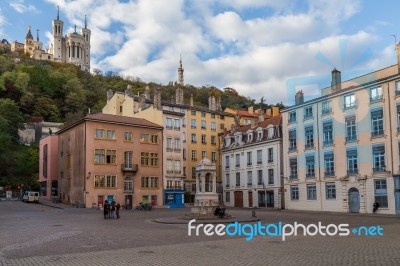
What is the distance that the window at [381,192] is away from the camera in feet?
150

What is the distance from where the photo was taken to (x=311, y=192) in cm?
5434

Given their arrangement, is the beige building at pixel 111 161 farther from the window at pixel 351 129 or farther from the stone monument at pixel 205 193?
the window at pixel 351 129

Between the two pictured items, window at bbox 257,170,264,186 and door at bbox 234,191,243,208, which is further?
door at bbox 234,191,243,208

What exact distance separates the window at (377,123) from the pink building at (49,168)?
4712 centimetres

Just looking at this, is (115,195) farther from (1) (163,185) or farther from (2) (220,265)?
(2) (220,265)

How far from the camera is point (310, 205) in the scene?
178ft

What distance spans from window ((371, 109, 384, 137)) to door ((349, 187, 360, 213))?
21.1 ft

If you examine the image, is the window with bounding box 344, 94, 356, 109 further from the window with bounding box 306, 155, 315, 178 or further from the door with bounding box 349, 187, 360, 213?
the door with bounding box 349, 187, 360, 213

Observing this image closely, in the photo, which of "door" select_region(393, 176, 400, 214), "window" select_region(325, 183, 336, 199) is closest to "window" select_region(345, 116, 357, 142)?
"window" select_region(325, 183, 336, 199)

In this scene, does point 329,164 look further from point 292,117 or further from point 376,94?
point 376,94

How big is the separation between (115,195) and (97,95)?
83.3 metres

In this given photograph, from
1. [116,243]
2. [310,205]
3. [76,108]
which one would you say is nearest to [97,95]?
[76,108]

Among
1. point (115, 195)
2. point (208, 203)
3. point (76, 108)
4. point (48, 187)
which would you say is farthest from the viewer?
point (76, 108)

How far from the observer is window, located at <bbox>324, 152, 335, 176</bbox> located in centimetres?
5181
